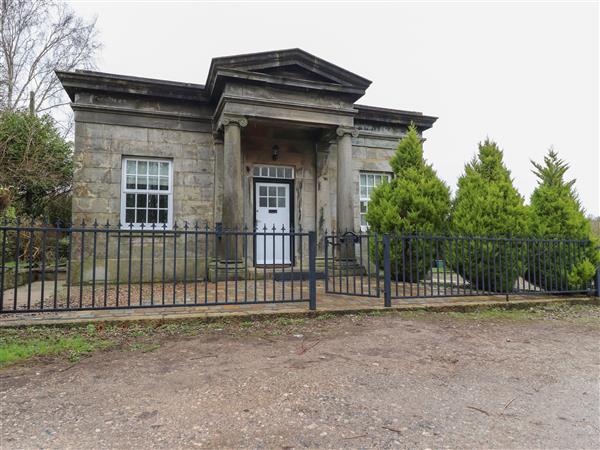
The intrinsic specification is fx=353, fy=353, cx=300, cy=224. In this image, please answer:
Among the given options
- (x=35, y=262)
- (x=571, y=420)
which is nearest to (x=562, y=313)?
(x=571, y=420)

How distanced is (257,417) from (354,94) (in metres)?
8.11

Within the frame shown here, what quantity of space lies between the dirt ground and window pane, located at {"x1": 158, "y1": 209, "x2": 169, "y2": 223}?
519 centimetres

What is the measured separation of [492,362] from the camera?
10.7ft

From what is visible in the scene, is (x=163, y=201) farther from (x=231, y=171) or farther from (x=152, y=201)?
(x=231, y=171)

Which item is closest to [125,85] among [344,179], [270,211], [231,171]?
[231,171]

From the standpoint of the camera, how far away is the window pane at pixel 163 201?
857cm

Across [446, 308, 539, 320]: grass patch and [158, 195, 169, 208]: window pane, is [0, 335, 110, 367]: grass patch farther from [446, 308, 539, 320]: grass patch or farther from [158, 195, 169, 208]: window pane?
[158, 195, 169, 208]: window pane

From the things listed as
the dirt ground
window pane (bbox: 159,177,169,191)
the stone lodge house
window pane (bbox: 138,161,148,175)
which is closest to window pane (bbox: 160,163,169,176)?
the stone lodge house

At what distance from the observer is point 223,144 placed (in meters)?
8.91

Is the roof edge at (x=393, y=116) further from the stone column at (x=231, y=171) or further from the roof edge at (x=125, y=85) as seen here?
the roof edge at (x=125, y=85)

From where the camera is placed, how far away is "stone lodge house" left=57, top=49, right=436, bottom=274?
314 inches

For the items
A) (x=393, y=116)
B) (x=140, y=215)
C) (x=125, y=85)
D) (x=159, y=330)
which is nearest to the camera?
(x=159, y=330)

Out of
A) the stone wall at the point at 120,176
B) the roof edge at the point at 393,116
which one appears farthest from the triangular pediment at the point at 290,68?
the stone wall at the point at 120,176

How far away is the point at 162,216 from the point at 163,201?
0.37 m
